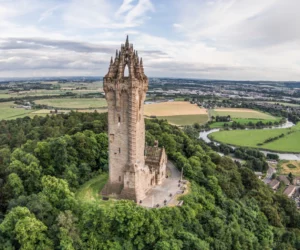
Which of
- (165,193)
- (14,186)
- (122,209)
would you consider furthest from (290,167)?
(14,186)

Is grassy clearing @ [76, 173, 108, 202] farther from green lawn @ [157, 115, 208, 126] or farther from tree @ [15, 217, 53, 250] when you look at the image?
green lawn @ [157, 115, 208, 126]

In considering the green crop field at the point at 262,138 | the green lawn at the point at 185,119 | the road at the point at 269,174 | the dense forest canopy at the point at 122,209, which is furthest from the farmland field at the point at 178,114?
the dense forest canopy at the point at 122,209

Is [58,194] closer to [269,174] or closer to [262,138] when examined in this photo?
[269,174]

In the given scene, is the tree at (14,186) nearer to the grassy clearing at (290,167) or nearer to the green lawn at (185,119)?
the grassy clearing at (290,167)

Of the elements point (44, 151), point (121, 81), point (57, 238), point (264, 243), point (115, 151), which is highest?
point (121, 81)

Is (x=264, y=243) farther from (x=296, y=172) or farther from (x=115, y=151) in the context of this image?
(x=296, y=172)

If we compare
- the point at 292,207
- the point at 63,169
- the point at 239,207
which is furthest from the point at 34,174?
the point at 292,207
